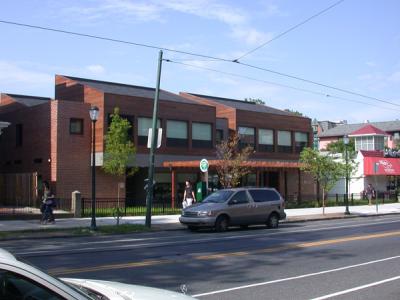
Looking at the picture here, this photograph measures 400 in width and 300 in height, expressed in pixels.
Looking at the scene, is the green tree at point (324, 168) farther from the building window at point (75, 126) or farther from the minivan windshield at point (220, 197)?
the building window at point (75, 126)

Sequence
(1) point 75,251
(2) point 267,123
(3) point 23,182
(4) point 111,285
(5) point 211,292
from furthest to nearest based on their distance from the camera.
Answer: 1. (2) point 267,123
2. (3) point 23,182
3. (1) point 75,251
4. (5) point 211,292
5. (4) point 111,285

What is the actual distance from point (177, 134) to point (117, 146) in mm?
7356

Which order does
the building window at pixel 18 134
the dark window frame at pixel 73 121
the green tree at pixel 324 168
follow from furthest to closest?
the building window at pixel 18 134 → the dark window frame at pixel 73 121 → the green tree at pixel 324 168

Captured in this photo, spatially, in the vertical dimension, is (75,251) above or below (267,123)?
below

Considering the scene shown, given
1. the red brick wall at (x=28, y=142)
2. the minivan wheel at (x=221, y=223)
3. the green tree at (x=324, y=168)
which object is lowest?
the minivan wheel at (x=221, y=223)

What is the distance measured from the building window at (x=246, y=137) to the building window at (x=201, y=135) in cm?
369

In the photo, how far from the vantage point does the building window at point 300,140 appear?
50647mm

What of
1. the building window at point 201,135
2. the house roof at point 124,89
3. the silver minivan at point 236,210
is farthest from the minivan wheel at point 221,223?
the building window at point 201,135

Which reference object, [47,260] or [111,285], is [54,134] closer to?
[47,260]

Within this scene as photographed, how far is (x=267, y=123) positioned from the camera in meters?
47.9

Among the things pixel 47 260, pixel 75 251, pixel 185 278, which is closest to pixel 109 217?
pixel 75 251

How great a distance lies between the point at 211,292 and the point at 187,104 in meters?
32.9

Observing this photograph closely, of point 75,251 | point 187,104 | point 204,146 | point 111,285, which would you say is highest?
point 187,104

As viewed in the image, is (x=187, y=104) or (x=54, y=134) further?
(x=187, y=104)
